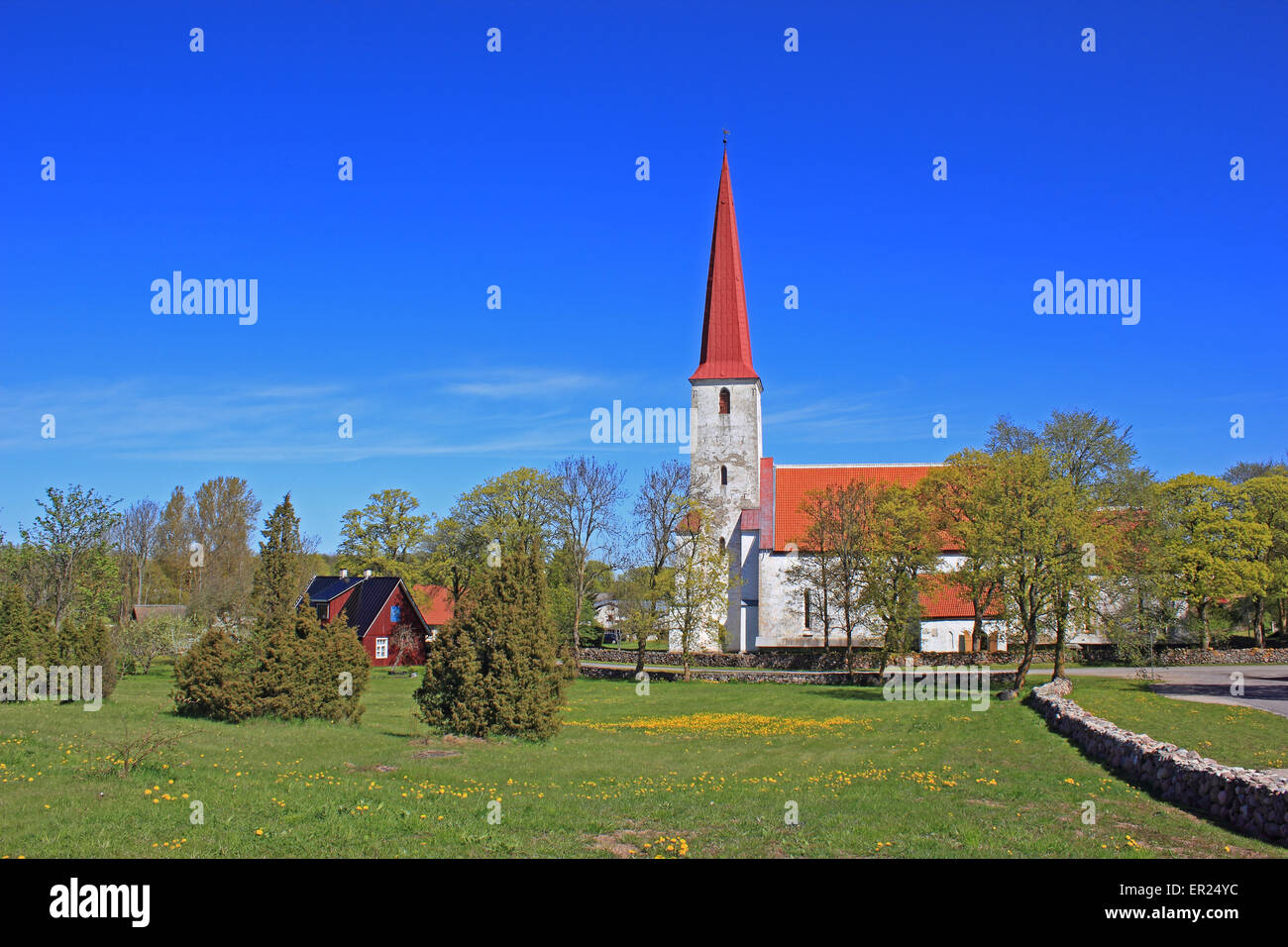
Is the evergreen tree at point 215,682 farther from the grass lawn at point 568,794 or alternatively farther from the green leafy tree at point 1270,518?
the green leafy tree at point 1270,518

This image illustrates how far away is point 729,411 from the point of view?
5706cm


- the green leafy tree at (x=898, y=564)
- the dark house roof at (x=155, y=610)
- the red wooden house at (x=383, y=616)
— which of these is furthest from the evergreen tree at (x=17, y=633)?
the dark house roof at (x=155, y=610)

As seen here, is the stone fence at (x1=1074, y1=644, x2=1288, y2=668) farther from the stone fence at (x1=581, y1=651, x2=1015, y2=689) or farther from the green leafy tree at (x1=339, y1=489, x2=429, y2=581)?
the green leafy tree at (x1=339, y1=489, x2=429, y2=581)

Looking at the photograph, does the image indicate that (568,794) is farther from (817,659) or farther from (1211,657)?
(1211,657)

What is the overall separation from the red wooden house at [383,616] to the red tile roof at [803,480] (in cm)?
2354

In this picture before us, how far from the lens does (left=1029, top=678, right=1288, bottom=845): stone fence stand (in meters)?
11.1

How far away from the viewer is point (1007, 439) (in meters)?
45.8

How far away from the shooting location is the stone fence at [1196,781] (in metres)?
11.1

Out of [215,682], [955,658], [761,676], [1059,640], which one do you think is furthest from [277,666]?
[955,658]

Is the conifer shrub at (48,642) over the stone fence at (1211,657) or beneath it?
over

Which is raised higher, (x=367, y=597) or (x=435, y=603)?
(x=367, y=597)

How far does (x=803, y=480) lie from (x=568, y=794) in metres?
48.0

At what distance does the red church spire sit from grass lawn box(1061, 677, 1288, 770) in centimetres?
3219

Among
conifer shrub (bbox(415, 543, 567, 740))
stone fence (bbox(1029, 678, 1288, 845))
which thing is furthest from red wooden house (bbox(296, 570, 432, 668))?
stone fence (bbox(1029, 678, 1288, 845))
